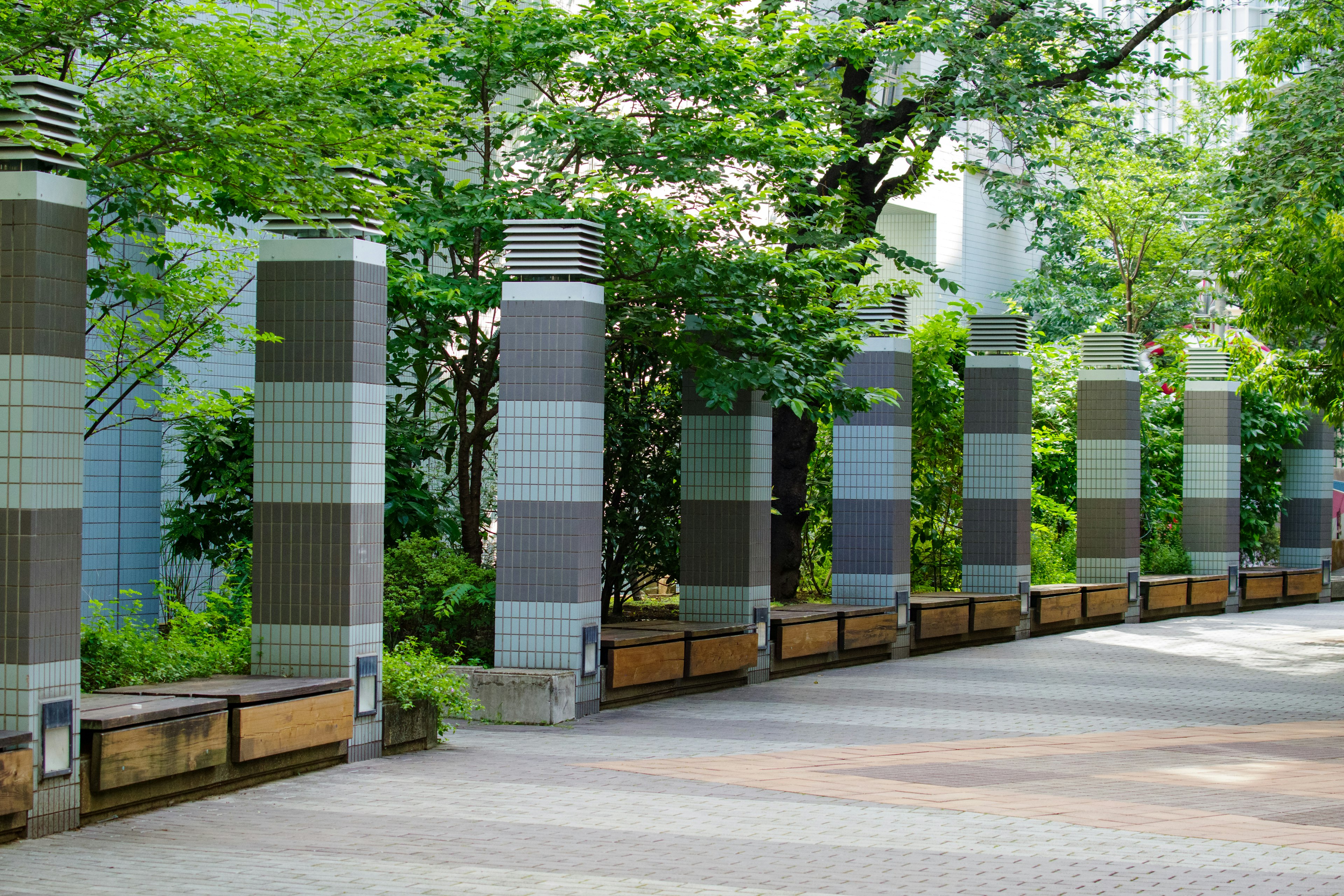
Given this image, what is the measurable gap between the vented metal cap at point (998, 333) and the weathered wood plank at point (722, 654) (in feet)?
22.8

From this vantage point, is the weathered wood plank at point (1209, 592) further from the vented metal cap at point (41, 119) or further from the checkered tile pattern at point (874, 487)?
the vented metal cap at point (41, 119)

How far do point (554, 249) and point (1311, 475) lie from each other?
67.1ft

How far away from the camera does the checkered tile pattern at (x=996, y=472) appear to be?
803 inches

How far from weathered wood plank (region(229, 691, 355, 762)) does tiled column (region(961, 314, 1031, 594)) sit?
11834mm


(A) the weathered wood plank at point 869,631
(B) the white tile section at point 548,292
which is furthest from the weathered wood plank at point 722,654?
(B) the white tile section at point 548,292

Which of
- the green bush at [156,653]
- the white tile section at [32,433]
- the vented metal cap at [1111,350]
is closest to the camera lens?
the white tile section at [32,433]

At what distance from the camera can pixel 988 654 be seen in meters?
18.8

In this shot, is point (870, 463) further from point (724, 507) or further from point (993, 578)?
point (724, 507)

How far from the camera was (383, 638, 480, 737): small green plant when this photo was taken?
10883mm

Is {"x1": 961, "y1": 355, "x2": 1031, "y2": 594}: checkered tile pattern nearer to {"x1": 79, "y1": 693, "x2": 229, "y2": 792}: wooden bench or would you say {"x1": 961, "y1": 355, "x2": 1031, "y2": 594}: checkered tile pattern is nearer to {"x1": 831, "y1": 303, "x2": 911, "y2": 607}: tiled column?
{"x1": 831, "y1": 303, "x2": 911, "y2": 607}: tiled column

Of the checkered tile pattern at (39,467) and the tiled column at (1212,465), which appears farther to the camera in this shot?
the tiled column at (1212,465)

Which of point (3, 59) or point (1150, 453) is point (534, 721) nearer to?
point (3, 59)

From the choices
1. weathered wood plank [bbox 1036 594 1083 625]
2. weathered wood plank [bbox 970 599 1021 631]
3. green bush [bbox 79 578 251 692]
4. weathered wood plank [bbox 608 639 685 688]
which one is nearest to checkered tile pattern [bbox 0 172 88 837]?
green bush [bbox 79 578 251 692]

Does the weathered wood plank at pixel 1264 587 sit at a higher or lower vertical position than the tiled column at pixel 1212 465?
lower
